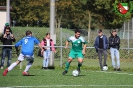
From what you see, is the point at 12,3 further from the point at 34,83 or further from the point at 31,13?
the point at 34,83

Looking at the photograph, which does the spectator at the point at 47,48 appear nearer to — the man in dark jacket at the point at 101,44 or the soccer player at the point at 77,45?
the man in dark jacket at the point at 101,44

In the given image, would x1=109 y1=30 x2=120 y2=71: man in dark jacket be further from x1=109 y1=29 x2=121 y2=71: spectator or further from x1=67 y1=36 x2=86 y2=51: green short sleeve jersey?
x1=67 y1=36 x2=86 y2=51: green short sleeve jersey

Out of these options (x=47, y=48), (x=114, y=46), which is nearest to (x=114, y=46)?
(x=114, y=46)

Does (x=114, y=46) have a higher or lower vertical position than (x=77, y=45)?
lower

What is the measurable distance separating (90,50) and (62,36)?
5.99ft

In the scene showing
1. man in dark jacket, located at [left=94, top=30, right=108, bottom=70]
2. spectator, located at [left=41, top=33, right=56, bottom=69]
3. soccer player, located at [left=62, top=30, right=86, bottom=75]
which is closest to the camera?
soccer player, located at [left=62, top=30, right=86, bottom=75]

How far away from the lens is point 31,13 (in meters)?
59.6

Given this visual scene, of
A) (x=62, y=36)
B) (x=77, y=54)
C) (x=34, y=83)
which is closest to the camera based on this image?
(x=34, y=83)

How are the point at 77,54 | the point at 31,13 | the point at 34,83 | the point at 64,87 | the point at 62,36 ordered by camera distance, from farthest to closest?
the point at 31,13 < the point at 62,36 < the point at 77,54 < the point at 34,83 < the point at 64,87

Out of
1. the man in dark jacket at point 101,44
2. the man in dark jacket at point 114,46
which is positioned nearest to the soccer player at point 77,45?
the man in dark jacket at point 101,44

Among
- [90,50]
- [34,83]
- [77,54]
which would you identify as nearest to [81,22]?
[90,50]

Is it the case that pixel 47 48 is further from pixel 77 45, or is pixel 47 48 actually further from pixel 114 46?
pixel 77 45

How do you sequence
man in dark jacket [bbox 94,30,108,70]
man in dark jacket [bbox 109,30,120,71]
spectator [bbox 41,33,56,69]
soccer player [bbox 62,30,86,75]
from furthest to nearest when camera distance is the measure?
1. spectator [bbox 41,33,56,69]
2. man in dark jacket [bbox 109,30,120,71]
3. man in dark jacket [bbox 94,30,108,70]
4. soccer player [bbox 62,30,86,75]

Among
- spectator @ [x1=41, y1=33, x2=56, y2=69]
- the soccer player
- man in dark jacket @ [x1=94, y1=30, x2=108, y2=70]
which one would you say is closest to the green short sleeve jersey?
the soccer player
